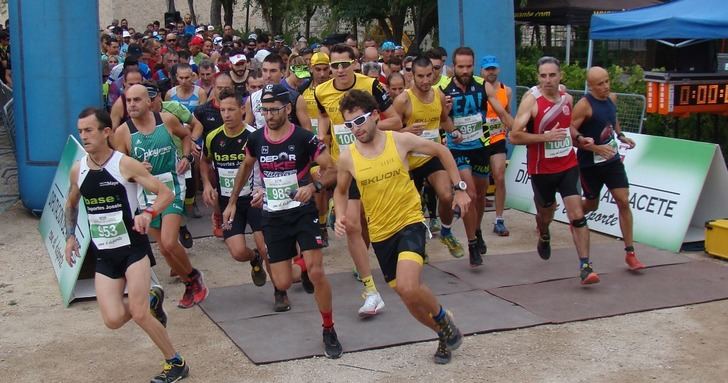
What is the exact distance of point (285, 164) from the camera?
23.0 feet

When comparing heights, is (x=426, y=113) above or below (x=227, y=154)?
above

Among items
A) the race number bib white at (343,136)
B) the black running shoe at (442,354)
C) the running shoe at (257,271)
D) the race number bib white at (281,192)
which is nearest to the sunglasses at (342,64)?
the race number bib white at (343,136)

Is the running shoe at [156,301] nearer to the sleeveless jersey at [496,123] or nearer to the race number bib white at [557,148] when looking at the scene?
the race number bib white at [557,148]

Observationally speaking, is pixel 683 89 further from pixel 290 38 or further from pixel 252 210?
pixel 290 38

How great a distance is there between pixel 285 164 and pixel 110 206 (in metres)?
1.35

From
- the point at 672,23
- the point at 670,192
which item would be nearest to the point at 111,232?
the point at 670,192

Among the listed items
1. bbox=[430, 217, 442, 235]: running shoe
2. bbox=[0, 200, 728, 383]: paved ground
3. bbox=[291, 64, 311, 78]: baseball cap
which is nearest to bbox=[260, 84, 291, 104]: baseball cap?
bbox=[0, 200, 728, 383]: paved ground

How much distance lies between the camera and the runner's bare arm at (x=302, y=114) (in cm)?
883

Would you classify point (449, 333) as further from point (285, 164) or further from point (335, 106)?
point (335, 106)

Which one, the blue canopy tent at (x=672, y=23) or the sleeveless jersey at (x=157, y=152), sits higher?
the blue canopy tent at (x=672, y=23)

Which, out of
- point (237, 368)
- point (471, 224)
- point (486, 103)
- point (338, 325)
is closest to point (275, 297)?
point (338, 325)

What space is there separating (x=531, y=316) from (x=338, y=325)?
1477mm

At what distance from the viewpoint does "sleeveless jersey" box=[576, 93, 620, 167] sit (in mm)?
8469

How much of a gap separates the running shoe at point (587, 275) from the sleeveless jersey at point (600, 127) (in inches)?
40.3
